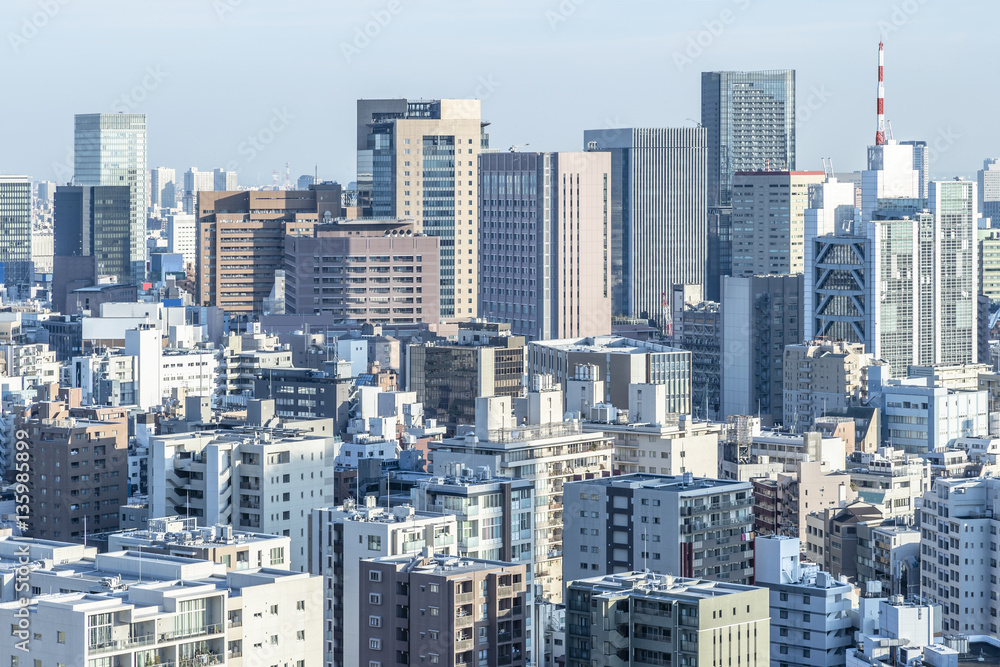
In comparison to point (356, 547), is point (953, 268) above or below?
above

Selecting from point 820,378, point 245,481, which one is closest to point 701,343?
point 820,378

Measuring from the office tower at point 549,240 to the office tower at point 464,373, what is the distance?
25.2 m

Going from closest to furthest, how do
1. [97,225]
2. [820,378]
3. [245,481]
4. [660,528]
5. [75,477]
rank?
[660,528], [245,481], [75,477], [820,378], [97,225]

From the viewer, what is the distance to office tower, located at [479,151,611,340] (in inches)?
3696

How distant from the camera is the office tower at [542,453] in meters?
35.8

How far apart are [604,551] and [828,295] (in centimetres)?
4962

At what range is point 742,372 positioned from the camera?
80.9m

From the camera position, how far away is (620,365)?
190 feet

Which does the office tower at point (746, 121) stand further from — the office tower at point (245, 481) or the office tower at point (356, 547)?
the office tower at point (356, 547)

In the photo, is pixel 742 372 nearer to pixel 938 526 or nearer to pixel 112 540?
pixel 938 526

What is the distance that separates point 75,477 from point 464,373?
24.0 meters

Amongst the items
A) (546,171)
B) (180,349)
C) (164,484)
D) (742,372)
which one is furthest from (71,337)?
(164,484)

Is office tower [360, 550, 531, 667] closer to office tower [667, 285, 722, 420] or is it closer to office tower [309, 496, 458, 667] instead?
office tower [309, 496, 458, 667]

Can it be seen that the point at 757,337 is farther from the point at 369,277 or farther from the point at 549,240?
the point at 369,277
